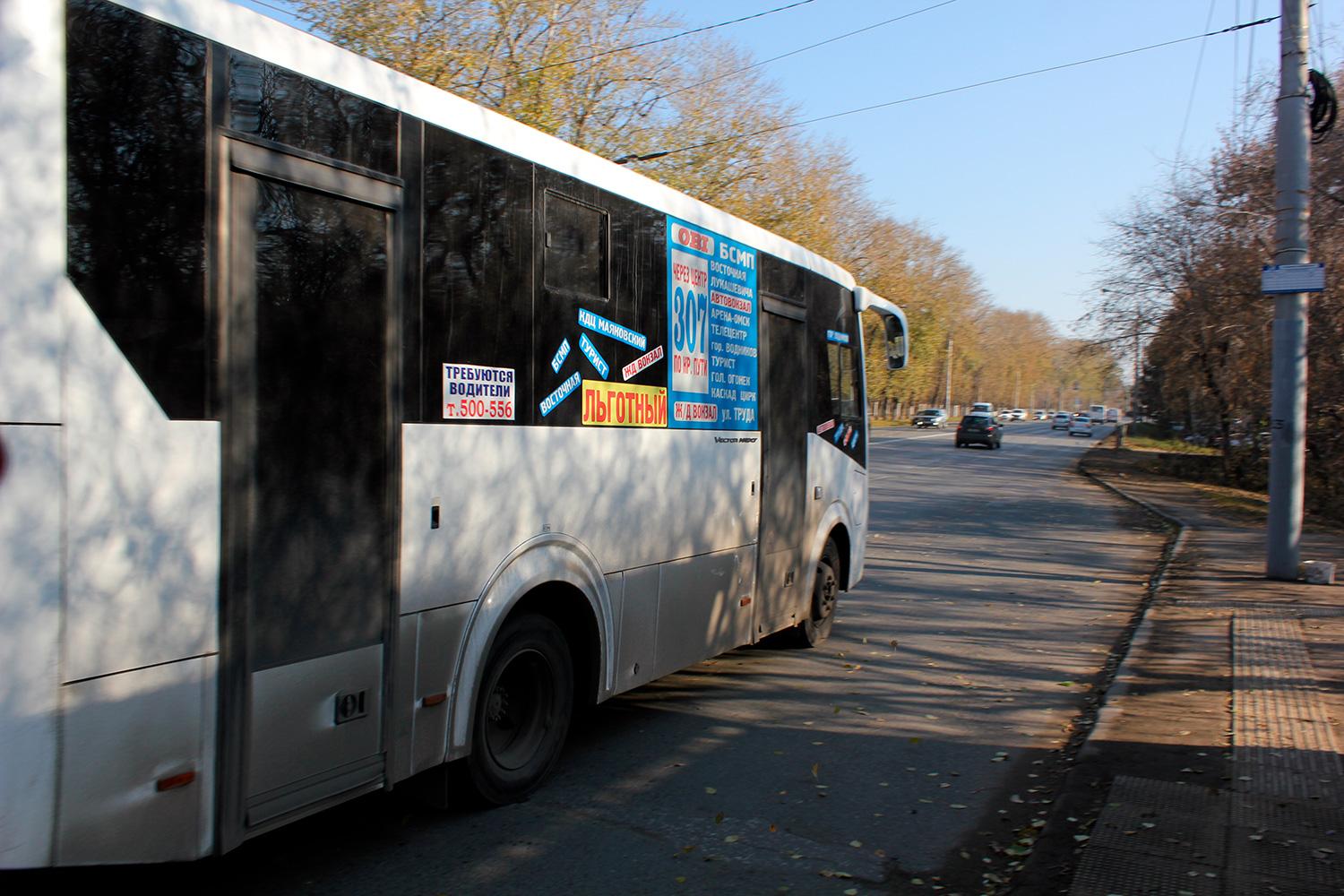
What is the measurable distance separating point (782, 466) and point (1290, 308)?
25.0 feet

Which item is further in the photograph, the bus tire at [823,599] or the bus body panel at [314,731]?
the bus tire at [823,599]

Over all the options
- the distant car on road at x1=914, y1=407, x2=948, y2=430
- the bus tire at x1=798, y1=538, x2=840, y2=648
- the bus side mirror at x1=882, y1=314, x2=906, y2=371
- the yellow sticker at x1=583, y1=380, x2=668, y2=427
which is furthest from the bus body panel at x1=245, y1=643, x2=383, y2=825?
the distant car on road at x1=914, y1=407, x2=948, y2=430

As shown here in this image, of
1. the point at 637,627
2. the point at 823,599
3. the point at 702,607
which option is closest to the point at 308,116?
the point at 637,627

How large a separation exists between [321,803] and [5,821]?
1208 mm

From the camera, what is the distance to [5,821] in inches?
112

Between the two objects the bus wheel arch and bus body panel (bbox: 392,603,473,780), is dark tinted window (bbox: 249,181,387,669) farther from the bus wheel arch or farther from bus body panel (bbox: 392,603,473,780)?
the bus wheel arch

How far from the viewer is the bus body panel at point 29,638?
112 inches

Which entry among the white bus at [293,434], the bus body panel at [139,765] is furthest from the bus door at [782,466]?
the bus body panel at [139,765]

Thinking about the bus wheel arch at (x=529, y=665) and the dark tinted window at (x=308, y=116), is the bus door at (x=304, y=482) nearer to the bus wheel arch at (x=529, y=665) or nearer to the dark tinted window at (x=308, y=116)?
the dark tinted window at (x=308, y=116)

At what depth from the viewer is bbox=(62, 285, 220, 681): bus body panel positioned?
9.88 feet

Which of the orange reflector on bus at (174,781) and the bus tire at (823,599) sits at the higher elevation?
the orange reflector on bus at (174,781)

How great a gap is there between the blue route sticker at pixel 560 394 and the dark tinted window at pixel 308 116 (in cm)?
135

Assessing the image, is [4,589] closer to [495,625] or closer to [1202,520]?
[495,625]

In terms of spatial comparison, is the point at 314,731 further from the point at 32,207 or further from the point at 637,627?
the point at 637,627
